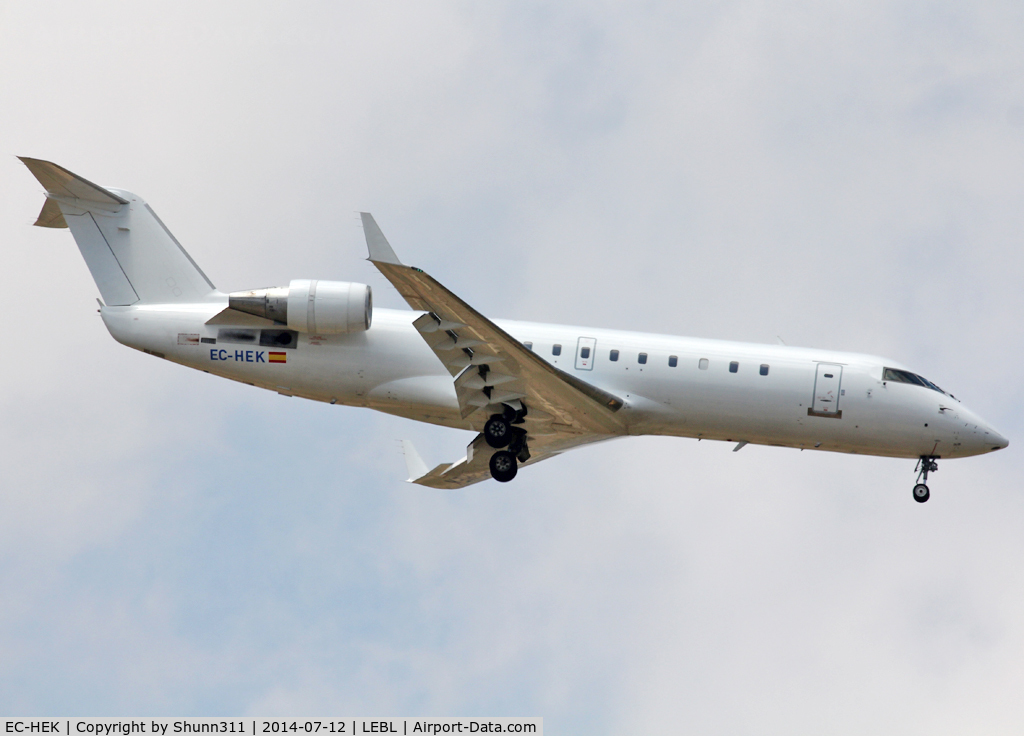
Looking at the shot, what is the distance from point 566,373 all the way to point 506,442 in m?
1.89

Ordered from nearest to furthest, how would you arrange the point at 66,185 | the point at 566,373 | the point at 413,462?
the point at 566,373 → the point at 66,185 → the point at 413,462

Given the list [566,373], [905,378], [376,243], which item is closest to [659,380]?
[566,373]

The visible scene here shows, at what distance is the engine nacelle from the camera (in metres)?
23.0

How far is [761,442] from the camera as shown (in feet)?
78.9

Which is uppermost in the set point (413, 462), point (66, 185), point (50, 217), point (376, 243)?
point (66, 185)

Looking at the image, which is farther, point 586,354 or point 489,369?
point 586,354

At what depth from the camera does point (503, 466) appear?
23672 mm

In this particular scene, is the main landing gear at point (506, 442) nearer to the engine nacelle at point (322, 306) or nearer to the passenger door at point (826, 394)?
the engine nacelle at point (322, 306)

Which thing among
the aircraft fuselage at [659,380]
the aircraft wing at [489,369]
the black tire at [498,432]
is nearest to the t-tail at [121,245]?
the aircraft fuselage at [659,380]

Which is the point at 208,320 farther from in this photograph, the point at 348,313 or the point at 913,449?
the point at 913,449

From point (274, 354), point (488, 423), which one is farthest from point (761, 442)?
point (274, 354)

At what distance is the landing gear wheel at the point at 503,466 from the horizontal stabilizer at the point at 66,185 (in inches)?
374

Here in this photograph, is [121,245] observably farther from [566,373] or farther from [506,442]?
[566,373]

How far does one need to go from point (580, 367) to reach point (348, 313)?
4.67m
